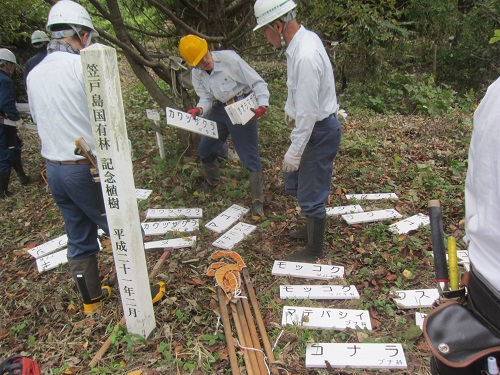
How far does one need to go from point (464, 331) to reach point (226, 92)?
379 centimetres

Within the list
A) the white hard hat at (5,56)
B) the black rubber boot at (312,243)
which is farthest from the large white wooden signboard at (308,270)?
the white hard hat at (5,56)

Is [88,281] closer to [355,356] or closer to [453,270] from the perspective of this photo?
[355,356]

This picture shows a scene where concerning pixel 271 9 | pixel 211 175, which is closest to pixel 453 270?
pixel 271 9

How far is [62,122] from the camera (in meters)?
2.88

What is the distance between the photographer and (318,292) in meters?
3.50

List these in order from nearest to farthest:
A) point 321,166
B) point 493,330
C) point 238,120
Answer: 1. point 493,330
2. point 321,166
3. point 238,120

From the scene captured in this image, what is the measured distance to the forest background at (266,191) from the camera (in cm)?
307

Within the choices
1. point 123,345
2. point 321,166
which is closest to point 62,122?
point 123,345

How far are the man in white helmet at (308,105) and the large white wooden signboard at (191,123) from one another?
127 centimetres

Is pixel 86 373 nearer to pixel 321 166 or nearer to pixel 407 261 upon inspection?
pixel 321 166

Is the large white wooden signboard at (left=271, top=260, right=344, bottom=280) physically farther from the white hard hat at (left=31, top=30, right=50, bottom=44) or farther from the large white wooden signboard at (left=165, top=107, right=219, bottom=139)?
the white hard hat at (left=31, top=30, right=50, bottom=44)

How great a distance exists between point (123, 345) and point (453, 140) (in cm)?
618

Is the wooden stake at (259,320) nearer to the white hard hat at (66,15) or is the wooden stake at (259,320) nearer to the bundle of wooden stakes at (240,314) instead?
the bundle of wooden stakes at (240,314)

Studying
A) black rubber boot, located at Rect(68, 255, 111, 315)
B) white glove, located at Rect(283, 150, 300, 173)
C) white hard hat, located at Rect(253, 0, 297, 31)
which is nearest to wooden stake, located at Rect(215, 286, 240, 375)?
black rubber boot, located at Rect(68, 255, 111, 315)
